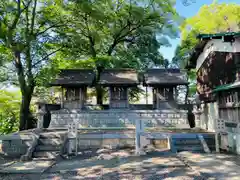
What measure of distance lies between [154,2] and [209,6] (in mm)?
8154

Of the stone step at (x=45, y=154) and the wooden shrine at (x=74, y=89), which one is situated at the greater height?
the wooden shrine at (x=74, y=89)

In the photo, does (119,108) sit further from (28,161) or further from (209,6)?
(209,6)

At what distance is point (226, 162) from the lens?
6609 millimetres

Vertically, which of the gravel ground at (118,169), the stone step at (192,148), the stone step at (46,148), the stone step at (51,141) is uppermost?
the stone step at (51,141)

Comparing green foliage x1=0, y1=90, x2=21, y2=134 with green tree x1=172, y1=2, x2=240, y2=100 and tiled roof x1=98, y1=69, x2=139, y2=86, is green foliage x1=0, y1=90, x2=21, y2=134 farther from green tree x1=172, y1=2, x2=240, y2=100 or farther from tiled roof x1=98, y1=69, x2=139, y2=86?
green tree x1=172, y1=2, x2=240, y2=100

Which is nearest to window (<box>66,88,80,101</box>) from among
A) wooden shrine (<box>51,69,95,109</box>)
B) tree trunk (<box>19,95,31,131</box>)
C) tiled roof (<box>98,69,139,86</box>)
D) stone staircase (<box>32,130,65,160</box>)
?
wooden shrine (<box>51,69,95,109</box>)

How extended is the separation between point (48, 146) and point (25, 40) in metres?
6.17

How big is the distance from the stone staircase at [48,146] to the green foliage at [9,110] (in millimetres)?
7906

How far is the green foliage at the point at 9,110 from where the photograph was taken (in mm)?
15086

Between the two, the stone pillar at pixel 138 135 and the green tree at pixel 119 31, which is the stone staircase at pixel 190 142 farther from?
the green tree at pixel 119 31

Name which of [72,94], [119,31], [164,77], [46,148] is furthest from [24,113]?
[164,77]

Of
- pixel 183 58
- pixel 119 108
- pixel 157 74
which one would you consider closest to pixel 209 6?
pixel 183 58

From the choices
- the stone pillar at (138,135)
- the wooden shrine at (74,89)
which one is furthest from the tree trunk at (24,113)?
the stone pillar at (138,135)

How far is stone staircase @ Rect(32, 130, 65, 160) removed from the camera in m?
8.02
